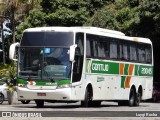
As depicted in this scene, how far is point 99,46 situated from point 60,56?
3017mm

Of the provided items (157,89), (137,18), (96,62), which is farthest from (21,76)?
(157,89)

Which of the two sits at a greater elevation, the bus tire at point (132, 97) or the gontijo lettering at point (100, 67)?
the gontijo lettering at point (100, 67)

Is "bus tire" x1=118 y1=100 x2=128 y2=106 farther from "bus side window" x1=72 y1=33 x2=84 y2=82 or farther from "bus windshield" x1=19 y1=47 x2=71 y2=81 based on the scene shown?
"bus windshield" x1=19 y1=47 x2=71 y2=81

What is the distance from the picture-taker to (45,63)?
24531 mm

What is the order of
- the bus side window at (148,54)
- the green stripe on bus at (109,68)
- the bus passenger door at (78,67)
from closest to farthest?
1. the bus passenger door at (78,67)
2. the green stripe on bus at (109,68)
3. the bus side window at (148,54)

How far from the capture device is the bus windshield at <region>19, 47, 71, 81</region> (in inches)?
959

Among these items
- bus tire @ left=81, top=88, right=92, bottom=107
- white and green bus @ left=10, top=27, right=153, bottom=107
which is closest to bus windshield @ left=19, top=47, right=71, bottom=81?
white and green bus @ left=10, top=27, right=153, bottom=107

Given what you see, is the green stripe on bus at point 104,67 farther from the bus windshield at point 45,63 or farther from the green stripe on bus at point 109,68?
the bus windshield at point 45,63

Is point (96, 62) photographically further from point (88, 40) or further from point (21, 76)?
point (21, 76)

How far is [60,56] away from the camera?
80.1 ft

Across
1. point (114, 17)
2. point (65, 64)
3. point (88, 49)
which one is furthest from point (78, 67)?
point (114, 17)

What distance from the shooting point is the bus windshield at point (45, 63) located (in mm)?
24359

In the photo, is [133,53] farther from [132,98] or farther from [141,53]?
[132,98]

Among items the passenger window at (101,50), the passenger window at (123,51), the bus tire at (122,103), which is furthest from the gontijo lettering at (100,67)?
the bus tire at (122,103)
